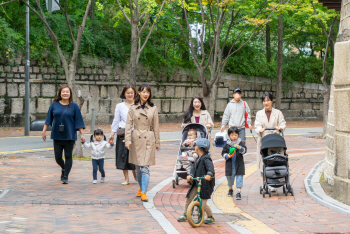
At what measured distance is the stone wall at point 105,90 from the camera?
21172 mm

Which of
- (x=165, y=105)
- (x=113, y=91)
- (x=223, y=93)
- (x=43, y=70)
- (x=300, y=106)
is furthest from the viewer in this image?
(x=300, y=106)

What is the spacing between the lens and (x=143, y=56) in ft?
81.0

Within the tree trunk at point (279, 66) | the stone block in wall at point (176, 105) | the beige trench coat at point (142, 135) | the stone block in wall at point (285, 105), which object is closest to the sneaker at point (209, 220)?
the beige trench coat at point (142, 135)

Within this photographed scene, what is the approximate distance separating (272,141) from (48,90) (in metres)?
16.3

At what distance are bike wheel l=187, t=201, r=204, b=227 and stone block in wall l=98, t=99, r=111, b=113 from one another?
59.1 ft

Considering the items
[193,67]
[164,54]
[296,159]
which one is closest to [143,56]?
[164,54]

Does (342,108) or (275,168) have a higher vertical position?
(342,108)

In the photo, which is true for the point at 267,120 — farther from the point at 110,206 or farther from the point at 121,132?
the point at 110,206

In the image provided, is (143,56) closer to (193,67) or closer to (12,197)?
(193,67)

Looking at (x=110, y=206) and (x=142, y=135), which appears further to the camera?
(x=142, y=135)

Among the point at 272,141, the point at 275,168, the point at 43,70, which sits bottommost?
the point at 275,168

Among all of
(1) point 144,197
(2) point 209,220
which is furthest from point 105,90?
(2) point 209,220

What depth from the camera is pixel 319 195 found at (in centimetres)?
731

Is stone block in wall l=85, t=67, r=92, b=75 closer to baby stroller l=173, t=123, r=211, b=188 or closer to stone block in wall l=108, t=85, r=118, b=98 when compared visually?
stone block in wall l=108, t=85, r=118, b=98
